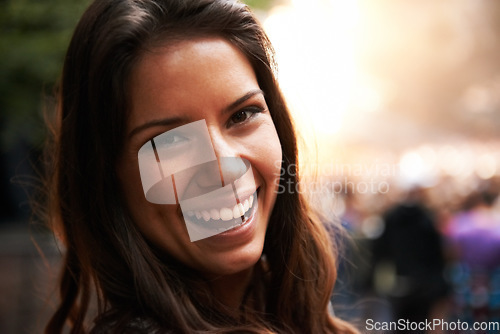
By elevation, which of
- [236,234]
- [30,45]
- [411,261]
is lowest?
[411,261]

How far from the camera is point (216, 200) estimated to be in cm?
94

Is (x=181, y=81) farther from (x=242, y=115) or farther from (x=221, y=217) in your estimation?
(x=221, y=217)

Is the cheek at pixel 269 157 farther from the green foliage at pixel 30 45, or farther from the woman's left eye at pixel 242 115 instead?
the green foliage at pixel 30 45

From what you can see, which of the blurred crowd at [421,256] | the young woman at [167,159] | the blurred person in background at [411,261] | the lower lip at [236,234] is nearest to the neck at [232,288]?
the young woman at [167,159]

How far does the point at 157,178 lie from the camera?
0.92 meters

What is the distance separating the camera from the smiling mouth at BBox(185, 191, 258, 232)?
36.6 inches

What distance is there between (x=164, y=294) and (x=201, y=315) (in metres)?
0.09

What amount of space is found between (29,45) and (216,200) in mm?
2366

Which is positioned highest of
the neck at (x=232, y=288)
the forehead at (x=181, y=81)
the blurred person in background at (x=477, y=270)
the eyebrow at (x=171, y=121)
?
the forehead at (x=181, y=81)

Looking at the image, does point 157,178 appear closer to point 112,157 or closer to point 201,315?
point 112,157

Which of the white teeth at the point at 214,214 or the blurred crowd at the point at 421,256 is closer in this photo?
the white teeth at the point at 214,214

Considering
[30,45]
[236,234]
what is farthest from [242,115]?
[30,45]

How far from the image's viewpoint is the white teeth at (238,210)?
0.94m

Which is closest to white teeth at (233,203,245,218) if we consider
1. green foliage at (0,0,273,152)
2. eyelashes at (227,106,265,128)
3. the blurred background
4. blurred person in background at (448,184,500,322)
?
eyelashes at (227,106,265,128)
